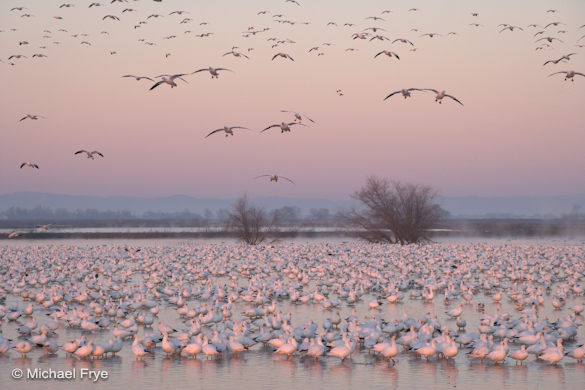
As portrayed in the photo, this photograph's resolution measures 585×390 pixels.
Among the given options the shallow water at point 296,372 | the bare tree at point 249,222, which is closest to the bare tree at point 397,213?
the bare tree at point 249,222

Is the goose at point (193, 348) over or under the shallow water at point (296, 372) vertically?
over

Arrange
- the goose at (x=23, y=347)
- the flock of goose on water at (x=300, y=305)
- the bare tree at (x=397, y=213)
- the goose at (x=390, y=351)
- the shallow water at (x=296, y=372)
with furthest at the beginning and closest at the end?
1. the bare tree at (x=397, y=213)
2. the flock of goose on water at (x=300, y=305)
3. the goose at (x=23, y=347)
4. the goose at (x=390, y=351)
5. the shallow water at (x=296, y=372)

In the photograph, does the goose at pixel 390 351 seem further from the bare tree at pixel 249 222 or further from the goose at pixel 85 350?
the bare tree at pixel 249 222

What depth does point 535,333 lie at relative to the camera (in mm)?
16547

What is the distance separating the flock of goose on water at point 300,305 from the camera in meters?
16.1

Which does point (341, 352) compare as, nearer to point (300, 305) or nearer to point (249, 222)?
point (300, 305)

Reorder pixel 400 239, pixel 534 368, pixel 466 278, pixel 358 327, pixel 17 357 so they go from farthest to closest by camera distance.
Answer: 1. pixel 400 239
2. pixel 466 278
3. pixel 358 327
4. pixel 17 357
5. pixel 534 368

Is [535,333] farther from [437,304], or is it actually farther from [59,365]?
[59,365]

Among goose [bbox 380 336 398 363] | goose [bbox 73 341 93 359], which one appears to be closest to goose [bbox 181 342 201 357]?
goose [bbox 73 341 93 359]

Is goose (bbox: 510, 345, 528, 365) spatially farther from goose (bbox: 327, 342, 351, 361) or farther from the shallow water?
goose (bbox: 327, 342, 351, 361)

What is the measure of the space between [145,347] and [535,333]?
8.56m

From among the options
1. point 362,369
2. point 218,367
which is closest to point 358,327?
point 362,369

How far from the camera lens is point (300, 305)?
80.6 ft

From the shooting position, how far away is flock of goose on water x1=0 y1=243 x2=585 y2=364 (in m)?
16.1
